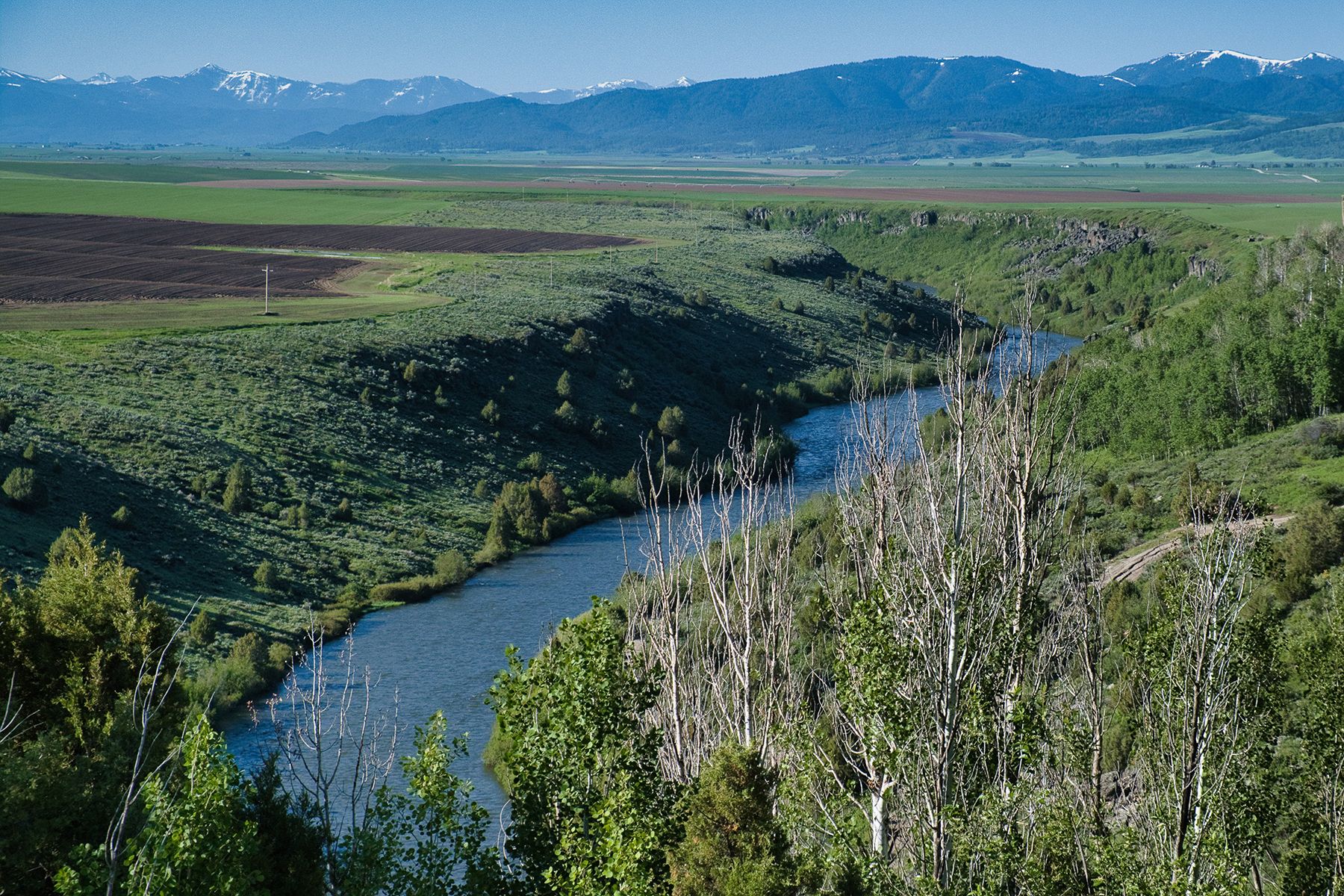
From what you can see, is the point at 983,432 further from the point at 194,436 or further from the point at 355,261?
the point at 355,261

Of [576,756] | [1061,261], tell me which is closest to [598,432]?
[576,756]

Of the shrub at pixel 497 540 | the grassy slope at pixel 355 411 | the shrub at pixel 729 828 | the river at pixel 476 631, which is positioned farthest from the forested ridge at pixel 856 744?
the shrub at pixel 497 540

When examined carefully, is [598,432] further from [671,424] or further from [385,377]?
[385,377]

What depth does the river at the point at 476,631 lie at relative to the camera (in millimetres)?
42969

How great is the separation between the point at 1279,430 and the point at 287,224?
12840cm

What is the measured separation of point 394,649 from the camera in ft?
168

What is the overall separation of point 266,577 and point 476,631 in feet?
31.1

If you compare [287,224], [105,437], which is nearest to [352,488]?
[105,437]

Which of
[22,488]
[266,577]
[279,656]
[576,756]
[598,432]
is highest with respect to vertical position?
[576,756]

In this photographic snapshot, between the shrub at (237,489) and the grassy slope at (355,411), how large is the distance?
0.68 metres

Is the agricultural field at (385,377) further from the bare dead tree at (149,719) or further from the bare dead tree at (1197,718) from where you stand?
the bare dead tree at (1197,718)

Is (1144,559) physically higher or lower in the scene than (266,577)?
higher

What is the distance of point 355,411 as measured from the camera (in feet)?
246

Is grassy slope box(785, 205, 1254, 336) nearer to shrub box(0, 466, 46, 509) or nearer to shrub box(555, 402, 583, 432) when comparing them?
shrub box(555, 402, 583, 432)
